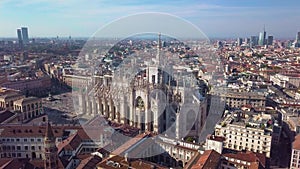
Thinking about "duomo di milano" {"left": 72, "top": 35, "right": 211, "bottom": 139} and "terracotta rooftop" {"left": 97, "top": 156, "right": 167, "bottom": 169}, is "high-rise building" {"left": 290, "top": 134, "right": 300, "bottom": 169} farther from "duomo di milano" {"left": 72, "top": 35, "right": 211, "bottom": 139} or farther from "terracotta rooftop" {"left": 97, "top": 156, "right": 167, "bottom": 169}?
"terracotta rooftop" {"left": 97, "top": 156, "right": 167, "bottom": 169}

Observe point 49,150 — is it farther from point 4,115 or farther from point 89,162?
point 4,115

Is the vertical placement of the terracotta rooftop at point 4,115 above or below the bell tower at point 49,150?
below

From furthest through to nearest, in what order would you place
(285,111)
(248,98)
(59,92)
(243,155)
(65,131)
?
(59,92) < (248,98) < (285,111) < (65,131) < (243,155)

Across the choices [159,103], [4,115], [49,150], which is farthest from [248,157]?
[4,115]

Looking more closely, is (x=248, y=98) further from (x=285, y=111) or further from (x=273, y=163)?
(x=273, y=163)

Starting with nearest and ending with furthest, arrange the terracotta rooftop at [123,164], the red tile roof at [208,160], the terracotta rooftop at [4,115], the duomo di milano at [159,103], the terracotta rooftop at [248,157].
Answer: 1. the red tile roof at [208,160]
2. the terracotta rooftop at [123,164]
3. the terracotta rooftop at [248,157]
4. the duomo di milano at [159,103]
5. the terracotta rooftop at [4,115]

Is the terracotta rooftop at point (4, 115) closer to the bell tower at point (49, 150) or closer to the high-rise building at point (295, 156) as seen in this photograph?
the bell tower at point (49, 150)

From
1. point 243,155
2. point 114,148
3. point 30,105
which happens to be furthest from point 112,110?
point 243,155

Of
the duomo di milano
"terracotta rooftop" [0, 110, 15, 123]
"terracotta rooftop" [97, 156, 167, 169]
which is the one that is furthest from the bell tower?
"terracotta rooftop" [0, 110, 15, 123]

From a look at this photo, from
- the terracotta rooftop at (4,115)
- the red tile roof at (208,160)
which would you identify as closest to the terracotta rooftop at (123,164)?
the red tile roof at (208,160)

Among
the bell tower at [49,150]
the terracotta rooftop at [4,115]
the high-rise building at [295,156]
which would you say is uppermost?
the bell tower at [49,150]

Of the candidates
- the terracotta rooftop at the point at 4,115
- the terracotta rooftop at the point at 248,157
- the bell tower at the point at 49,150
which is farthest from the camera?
the terracotta rooftop at the point at 4,115
